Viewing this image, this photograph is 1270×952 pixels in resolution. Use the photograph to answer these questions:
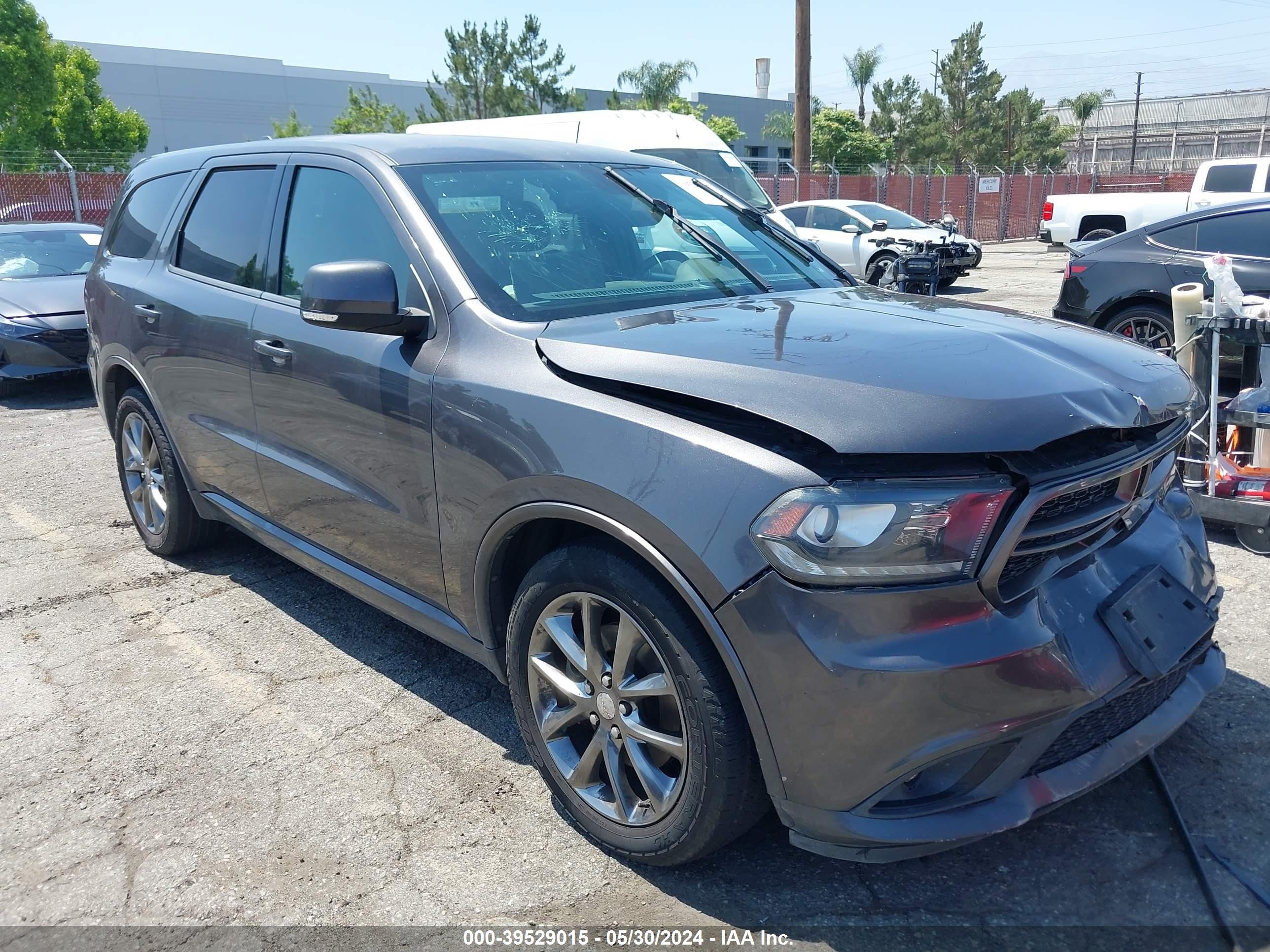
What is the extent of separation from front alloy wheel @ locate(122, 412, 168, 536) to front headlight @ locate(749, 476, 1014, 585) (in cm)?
360

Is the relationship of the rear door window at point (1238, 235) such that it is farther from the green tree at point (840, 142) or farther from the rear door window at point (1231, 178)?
the green tree at point (840, 142)

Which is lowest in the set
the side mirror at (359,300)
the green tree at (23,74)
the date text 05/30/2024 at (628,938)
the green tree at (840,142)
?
the date text 05/30/2024 at (628,938)

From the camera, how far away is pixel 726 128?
198 ft

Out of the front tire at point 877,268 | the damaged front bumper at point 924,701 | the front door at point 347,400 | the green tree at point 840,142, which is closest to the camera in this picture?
the damaged front bumper at point 924,701

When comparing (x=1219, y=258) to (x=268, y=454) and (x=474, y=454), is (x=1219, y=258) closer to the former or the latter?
(x=474, y=454)

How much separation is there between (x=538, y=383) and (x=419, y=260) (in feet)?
2.30

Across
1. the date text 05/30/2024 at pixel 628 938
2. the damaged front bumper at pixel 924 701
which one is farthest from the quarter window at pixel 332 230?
the date text 05/30/2024 at pixel 628 938

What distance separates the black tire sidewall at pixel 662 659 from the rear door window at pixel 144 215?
2959 mm

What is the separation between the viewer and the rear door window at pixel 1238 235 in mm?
7414

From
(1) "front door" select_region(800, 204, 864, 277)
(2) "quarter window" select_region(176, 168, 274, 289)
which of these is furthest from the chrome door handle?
(1) "front door" select_region(800, 204, 864, 277)

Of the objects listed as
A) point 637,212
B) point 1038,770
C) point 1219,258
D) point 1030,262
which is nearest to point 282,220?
point 637,212

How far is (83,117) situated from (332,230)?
167 feet

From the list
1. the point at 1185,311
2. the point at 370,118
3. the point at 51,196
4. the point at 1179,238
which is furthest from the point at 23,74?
the point at 1185,311

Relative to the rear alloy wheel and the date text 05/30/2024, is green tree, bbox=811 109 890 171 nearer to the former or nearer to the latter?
the rear alloy wheel
